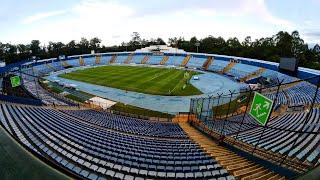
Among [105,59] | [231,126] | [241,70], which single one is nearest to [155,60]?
[105,59]

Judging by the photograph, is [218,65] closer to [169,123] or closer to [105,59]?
[105,59]

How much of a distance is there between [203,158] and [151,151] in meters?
3.11

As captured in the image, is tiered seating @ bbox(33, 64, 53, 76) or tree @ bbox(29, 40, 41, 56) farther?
tree @ bbox(29, 40, 41, 56)

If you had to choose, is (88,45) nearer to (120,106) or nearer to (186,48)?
(186,48)

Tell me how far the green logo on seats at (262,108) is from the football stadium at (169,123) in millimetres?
59

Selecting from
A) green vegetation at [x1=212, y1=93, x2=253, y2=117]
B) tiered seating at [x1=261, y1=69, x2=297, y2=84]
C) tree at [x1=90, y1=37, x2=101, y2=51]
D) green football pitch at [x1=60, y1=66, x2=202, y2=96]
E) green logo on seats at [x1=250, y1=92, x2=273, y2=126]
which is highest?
tree at [x1=90, y1=37, x2=101, y2=51]

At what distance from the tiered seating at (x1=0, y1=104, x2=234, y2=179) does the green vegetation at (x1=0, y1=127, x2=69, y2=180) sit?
7.25m

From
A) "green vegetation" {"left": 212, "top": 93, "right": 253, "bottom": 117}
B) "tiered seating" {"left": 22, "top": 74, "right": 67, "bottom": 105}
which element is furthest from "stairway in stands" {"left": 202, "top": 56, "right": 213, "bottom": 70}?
"tiered seating" {"left": 22, "top": 74, "right": 67, "bottom": 105}

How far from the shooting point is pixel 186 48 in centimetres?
10550

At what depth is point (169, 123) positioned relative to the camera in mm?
28422

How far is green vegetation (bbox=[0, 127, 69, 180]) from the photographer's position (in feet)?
5.89

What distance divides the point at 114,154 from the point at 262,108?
7.76 metres

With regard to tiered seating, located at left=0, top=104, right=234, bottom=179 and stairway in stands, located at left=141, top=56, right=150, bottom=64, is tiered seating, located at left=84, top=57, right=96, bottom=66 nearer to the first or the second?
stairway in stands, located at left=141, top=56, right=150, bottom=64

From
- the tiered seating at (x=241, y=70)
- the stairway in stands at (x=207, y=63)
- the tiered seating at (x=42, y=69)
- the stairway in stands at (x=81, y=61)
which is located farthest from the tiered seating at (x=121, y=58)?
the tiered seating at (x=241, y=70)
